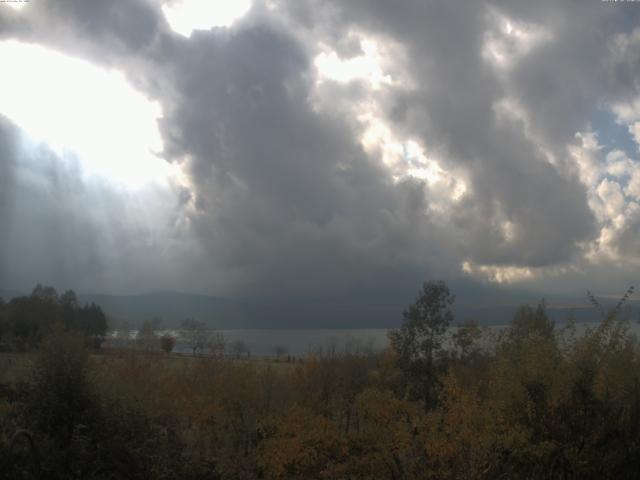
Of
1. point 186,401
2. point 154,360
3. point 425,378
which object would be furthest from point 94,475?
point 154,360

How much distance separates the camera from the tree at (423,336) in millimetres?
42250

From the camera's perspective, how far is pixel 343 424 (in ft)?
116

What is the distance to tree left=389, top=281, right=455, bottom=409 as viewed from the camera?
42.2 metres

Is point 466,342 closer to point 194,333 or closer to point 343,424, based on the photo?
point 343,424

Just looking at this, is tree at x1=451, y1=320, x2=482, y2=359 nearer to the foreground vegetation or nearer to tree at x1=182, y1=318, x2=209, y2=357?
the foreground vegetation

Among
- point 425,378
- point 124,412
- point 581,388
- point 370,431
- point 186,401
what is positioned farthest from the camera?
point 425,378

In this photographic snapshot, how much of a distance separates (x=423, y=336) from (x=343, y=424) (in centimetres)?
1061

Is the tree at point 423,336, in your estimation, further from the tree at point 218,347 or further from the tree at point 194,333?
the tree at point 194,333

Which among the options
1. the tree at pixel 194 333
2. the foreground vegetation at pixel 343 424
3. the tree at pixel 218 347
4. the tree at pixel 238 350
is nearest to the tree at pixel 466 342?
the foreground vegetation at pixel 343 424

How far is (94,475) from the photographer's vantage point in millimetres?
15352

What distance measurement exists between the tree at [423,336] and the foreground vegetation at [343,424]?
317 inches

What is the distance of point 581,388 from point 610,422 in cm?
143

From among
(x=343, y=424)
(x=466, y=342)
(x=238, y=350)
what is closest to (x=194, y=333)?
(x=238, y=350)

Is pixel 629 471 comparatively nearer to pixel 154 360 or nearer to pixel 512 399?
pixel 512 399
